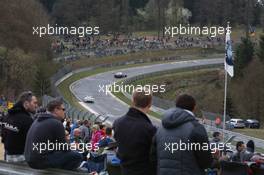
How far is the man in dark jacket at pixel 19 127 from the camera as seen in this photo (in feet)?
25.5

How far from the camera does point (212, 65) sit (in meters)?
87.3

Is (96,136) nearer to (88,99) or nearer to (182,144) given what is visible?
(182,144)

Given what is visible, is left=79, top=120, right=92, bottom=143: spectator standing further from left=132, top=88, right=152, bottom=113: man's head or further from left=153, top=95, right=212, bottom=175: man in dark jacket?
left=153, top=95, right=212, bottom=175: man in dark jacket

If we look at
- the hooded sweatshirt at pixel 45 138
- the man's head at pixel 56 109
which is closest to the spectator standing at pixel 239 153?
the man's head at pixel 56 109

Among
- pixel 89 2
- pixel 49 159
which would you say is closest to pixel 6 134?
pixel 49 159

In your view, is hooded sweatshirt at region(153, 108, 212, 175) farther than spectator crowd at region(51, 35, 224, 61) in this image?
No

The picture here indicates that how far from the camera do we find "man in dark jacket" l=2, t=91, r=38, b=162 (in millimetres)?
7758

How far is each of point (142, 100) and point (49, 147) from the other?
1162 mm

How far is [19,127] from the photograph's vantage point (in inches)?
305

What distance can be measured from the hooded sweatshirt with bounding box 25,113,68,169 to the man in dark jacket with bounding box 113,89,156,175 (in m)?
0.77

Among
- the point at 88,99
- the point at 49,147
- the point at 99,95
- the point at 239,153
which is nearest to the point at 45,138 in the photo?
the point at 49,147

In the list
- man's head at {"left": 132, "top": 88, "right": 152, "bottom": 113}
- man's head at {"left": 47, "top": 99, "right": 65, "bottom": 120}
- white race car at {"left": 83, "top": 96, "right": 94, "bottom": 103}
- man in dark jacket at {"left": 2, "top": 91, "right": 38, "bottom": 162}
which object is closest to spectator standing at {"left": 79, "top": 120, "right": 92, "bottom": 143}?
man in dark jacket at {"left": 2, "top": 91, "right": 38, "bottom": 162}

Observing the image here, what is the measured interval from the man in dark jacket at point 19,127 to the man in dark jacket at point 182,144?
7.36ft

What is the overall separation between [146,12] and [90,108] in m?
A: 50.9
